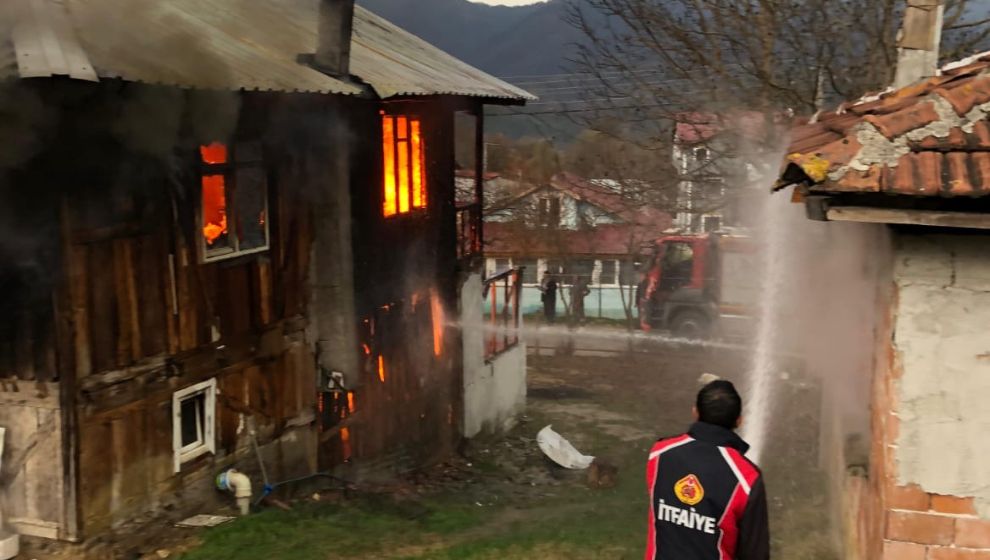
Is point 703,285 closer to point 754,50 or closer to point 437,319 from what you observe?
point 754,50

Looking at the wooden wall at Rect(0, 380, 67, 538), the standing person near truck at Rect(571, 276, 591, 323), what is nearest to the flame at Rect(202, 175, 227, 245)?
the wooden wall at Rect(0, 380, 67, 538)

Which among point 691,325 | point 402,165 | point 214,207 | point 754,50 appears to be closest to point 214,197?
point 214,207

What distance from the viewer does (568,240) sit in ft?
125

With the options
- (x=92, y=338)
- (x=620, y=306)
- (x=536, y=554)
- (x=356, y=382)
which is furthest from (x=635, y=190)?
(x=620, y=306)

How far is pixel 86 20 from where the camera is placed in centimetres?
753

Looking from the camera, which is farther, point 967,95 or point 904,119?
point 967,95

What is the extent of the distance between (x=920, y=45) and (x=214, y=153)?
296 inches

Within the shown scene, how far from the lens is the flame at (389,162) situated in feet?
46.3

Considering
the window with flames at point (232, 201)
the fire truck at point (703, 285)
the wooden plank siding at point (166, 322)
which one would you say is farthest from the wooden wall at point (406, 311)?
the fire truck at point (703, 285)

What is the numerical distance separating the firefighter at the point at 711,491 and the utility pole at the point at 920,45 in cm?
321

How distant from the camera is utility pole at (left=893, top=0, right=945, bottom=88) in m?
5.98

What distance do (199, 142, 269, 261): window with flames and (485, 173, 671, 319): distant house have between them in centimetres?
2550

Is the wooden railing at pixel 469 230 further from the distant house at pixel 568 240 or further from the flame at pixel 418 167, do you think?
the distant house at pixel 568 240

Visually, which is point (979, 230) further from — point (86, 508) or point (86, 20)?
point (86, 508)
